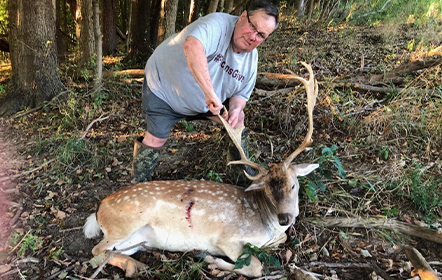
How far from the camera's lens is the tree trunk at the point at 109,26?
974 cm

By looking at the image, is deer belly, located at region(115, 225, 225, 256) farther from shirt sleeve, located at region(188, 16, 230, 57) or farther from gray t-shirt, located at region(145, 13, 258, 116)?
shirt sleeve, located at region(188, 16, 230, 57)

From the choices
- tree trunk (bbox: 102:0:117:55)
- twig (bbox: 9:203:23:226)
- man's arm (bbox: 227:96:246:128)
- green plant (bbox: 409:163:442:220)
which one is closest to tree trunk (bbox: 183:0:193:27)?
tree trunk (bbox: 102:0:117:55)

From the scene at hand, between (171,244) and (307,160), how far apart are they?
189cm

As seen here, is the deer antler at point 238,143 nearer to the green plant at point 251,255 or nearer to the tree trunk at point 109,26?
the green plant at point 251,255

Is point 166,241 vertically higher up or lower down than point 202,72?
lower down

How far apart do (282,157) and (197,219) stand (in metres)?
1.76

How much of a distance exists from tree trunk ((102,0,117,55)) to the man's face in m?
7.86

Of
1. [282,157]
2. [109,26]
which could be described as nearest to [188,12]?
[109,26]

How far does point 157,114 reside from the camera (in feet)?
11.5

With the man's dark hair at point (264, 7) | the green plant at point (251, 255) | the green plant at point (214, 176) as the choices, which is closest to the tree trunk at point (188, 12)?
the green plant at point (214, 176)

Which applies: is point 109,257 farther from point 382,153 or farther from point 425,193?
point 382,153

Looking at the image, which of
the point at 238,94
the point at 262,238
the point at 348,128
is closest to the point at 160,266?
the point at 262,238

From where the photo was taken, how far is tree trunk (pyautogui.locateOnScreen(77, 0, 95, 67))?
6268 mm

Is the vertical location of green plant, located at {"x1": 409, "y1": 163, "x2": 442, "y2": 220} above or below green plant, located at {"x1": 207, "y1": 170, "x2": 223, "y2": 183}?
above
